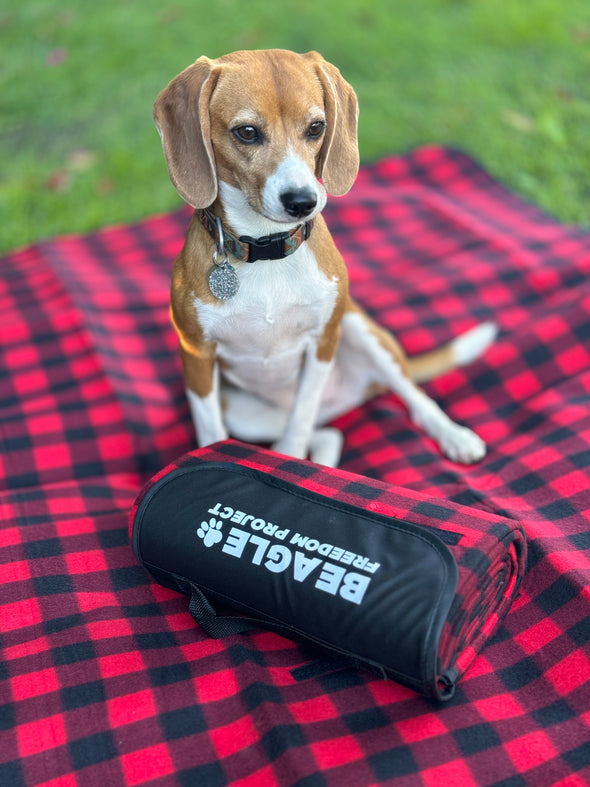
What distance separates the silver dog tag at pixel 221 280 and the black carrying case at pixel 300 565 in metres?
0.53

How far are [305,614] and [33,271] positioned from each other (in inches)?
105

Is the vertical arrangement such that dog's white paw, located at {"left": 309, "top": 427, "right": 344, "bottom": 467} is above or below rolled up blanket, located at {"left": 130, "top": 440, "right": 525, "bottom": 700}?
below

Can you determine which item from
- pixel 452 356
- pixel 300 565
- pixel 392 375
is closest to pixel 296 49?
pixel 452 356

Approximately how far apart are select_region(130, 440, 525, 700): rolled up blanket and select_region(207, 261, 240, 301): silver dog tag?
0.52 metres

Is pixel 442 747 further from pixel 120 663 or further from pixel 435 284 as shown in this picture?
pixel 435 284

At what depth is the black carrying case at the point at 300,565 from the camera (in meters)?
1.89

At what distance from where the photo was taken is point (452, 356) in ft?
10.7

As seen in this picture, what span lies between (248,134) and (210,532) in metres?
1.11

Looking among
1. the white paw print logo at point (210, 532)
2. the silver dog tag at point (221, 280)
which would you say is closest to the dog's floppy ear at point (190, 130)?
the silver dog tag at point (221, 280)

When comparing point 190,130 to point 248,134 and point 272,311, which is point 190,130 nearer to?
point 248,134

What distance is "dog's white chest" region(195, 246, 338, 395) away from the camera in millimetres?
2477

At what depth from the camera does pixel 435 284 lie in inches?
147

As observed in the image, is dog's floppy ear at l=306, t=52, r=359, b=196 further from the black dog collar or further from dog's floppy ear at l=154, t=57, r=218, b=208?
dog's floppy ear at l=154, t=57, r=218, b=208

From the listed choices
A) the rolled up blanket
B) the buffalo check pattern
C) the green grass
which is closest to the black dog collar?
the rolled up blanket
